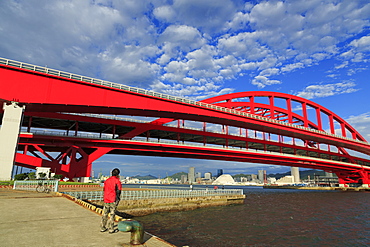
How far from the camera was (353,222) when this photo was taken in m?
20.7

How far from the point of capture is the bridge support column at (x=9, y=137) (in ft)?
81.7

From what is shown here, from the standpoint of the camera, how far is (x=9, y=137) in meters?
25.7

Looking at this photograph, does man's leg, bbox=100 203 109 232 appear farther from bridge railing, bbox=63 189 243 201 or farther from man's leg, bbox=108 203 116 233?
bridge railing, bbox=63 189 243 201

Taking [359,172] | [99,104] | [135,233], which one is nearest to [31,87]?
[99,104]

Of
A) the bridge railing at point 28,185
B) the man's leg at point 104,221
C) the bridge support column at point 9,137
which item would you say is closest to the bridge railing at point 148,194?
the bridge railing at point 28,185

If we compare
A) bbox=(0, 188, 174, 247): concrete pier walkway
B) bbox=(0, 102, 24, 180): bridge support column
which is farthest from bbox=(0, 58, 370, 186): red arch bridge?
bbox=(0, 188, 174, 247): concrete pier walkway

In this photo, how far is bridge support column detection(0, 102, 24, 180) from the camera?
2489cm

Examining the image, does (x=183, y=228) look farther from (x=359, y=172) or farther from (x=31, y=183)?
(x=359, y=172)

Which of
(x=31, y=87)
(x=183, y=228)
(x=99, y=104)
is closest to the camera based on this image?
(x=183, y=228)

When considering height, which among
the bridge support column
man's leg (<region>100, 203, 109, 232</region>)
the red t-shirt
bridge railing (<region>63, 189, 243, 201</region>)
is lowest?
bridge railing (<region>63, 189, 243, 201</region>)

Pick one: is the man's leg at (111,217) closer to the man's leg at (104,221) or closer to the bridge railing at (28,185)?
the man's leg at (104,221)

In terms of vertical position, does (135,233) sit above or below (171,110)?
below

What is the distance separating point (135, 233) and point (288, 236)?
1325cm

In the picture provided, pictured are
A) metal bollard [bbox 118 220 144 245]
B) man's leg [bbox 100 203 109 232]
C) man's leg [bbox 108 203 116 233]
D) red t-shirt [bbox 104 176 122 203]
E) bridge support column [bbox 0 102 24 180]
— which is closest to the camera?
metal bollard [bbox 118 220 144 245]
